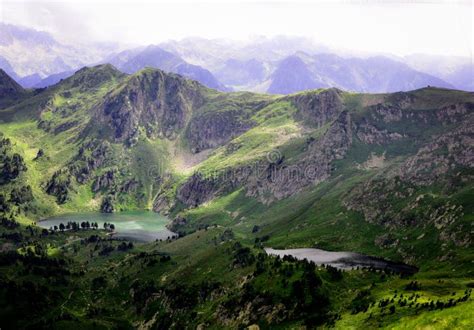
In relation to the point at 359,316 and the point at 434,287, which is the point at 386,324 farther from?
the point at 434,287

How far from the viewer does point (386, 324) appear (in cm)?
16262

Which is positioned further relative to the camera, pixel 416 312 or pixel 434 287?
pixel 434 287

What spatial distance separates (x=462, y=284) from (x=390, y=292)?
2926 cm

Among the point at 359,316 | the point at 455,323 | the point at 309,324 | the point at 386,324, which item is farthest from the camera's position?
the point at 309,324

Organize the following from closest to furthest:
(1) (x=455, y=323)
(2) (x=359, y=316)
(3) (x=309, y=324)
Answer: (1) (x=455, y=323)
(2) (x=359, y=316)
(3) (x=309, y=324)

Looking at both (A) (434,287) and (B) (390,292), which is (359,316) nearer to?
(B) (390,292)

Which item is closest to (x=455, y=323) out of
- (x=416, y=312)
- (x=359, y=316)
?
(x=416, y=312)

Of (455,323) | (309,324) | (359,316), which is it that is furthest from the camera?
(309,324)

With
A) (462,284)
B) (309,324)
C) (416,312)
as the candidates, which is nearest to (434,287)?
(462,284)

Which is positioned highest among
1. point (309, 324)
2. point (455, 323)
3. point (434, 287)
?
point (455, 323)

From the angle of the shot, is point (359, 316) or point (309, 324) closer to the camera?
point (359, 316)

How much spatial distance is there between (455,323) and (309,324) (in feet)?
224

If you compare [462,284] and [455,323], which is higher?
[455,323]

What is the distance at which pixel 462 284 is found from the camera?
7761 inches
